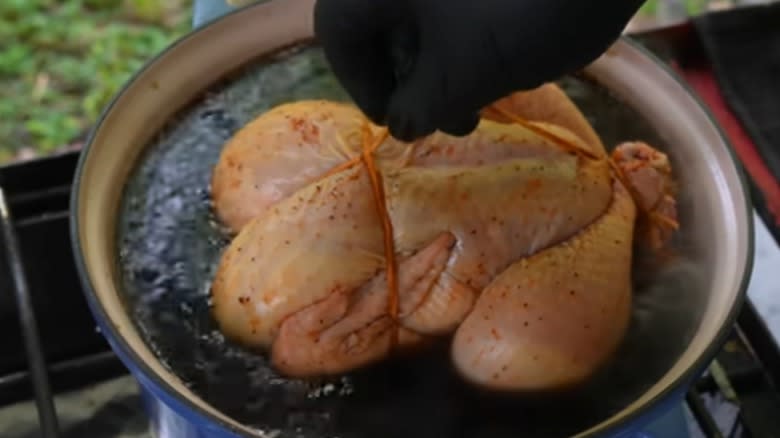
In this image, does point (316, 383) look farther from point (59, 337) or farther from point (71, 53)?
point (71, 53)

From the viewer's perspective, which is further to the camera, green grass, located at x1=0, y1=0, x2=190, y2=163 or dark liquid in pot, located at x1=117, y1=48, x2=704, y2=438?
green grass, located at x1=0, y1=0, x2=190, y2=163

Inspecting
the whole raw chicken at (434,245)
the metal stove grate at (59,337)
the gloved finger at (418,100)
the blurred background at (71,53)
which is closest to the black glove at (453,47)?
the gloved finger at (418,100)

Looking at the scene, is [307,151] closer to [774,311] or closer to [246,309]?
[246,309]

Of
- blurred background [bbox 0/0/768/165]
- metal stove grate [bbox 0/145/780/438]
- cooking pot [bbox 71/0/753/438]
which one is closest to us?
cooking pot [bbox 71/0/753/438]

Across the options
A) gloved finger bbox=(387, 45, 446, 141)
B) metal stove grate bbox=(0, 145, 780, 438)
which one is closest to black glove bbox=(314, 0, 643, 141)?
gloved finger bbox=(387, 45, 446, 141)

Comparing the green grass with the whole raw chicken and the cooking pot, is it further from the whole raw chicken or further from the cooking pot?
the whole raw chicken

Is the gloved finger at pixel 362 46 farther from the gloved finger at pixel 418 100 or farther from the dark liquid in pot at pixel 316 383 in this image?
the dark liquid in pot at pixel 316 383
